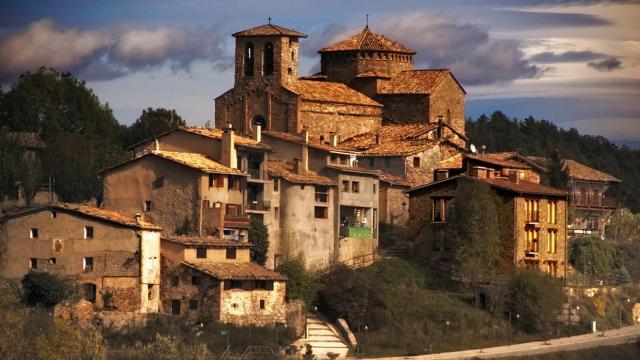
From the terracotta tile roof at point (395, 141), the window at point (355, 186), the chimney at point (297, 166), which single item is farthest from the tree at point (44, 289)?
the terracotta tile roof at point (395, 141)

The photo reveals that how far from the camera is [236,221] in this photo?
87.5 m

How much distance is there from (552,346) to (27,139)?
32308 mm

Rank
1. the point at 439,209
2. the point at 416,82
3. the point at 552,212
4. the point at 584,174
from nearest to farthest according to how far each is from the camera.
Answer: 1. the point at 439,209
2. the point at 552,212
3. the point at 416,82
4. the point at 584,174

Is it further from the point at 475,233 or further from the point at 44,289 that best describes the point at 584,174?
the point at 44,289

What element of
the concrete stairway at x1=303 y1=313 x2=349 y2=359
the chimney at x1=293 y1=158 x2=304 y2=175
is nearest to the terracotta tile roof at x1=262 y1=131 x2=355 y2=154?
the chimney at x1=293 y1=158 x2=304 y2=175

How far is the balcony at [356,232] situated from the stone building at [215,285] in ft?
31.2

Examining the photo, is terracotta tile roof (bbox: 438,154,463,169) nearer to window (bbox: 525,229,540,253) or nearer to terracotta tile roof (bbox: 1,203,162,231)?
window (bbox: 525,229,540,253)

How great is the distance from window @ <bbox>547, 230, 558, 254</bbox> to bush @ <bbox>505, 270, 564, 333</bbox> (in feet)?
15.6

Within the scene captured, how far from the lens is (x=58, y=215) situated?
272 ft

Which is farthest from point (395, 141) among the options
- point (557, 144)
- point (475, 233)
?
point (557, 144)

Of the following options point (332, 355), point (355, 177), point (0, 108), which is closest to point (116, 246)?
point (332, 355)

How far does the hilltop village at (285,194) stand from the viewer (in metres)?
82.4

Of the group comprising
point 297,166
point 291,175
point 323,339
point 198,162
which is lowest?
point 323,339

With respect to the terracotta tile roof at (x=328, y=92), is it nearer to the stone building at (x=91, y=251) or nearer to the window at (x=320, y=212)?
the window at (x=320, y=212)
